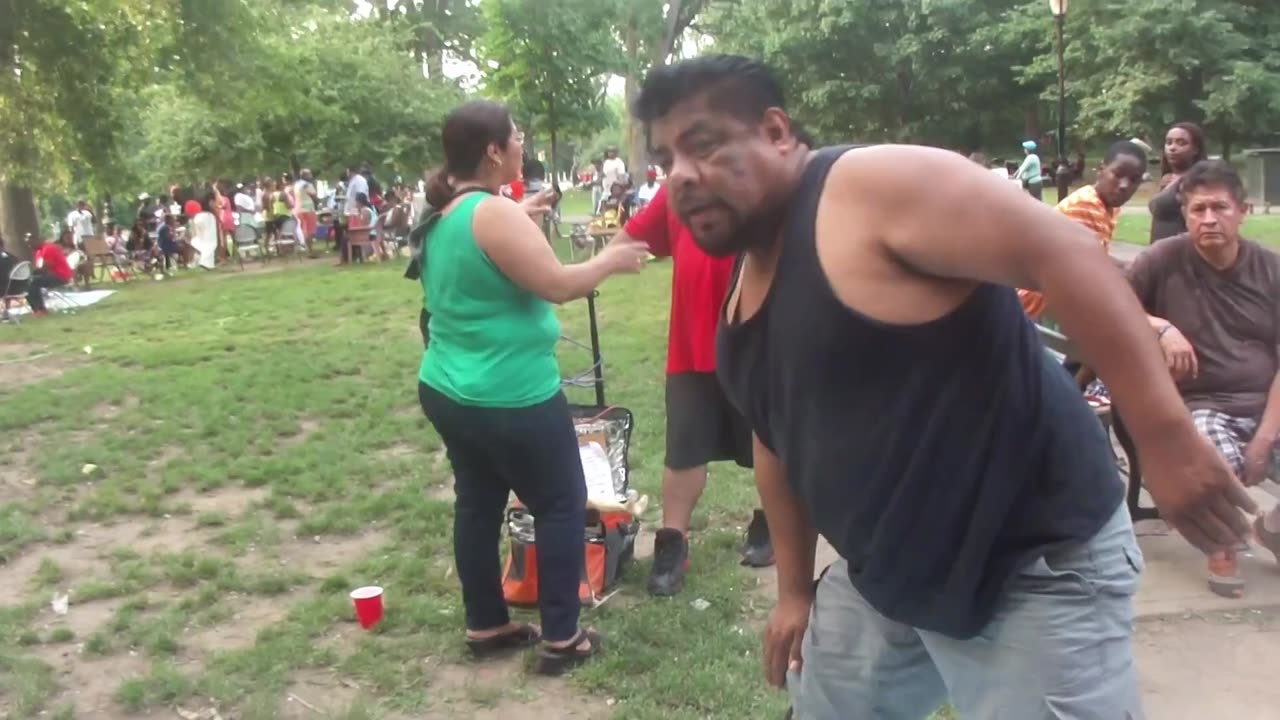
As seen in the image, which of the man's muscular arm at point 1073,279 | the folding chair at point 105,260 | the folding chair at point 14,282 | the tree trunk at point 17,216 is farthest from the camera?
the tree trunk at point 17,216

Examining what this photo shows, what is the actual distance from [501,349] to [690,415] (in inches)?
48.7

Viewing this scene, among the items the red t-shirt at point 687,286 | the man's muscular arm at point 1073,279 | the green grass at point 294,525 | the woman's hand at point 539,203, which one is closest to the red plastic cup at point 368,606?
the green grass at point 294,525

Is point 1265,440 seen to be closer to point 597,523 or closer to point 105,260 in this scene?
point 597,523

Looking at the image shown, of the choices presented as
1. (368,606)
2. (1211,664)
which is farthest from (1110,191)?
(368,606)

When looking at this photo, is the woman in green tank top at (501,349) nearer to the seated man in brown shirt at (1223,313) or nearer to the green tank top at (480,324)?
the green tank top at (480,324)

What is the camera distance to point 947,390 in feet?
5.89

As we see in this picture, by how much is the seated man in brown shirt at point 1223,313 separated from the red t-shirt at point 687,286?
1.65m

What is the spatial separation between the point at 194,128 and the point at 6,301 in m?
11.6

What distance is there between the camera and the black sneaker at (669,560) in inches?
187

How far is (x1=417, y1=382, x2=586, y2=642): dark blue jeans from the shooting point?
149 inches

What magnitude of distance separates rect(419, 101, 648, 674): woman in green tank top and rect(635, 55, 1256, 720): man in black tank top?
1.62 m

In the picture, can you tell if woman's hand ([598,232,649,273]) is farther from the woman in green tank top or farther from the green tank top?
the green tank top

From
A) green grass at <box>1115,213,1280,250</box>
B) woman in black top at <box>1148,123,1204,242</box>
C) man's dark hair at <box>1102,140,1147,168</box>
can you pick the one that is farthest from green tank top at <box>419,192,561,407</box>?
green grass at <box>1115,213,1280,250</box>

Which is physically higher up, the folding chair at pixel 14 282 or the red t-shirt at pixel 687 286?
the red t-shirt at pixel 687 286
